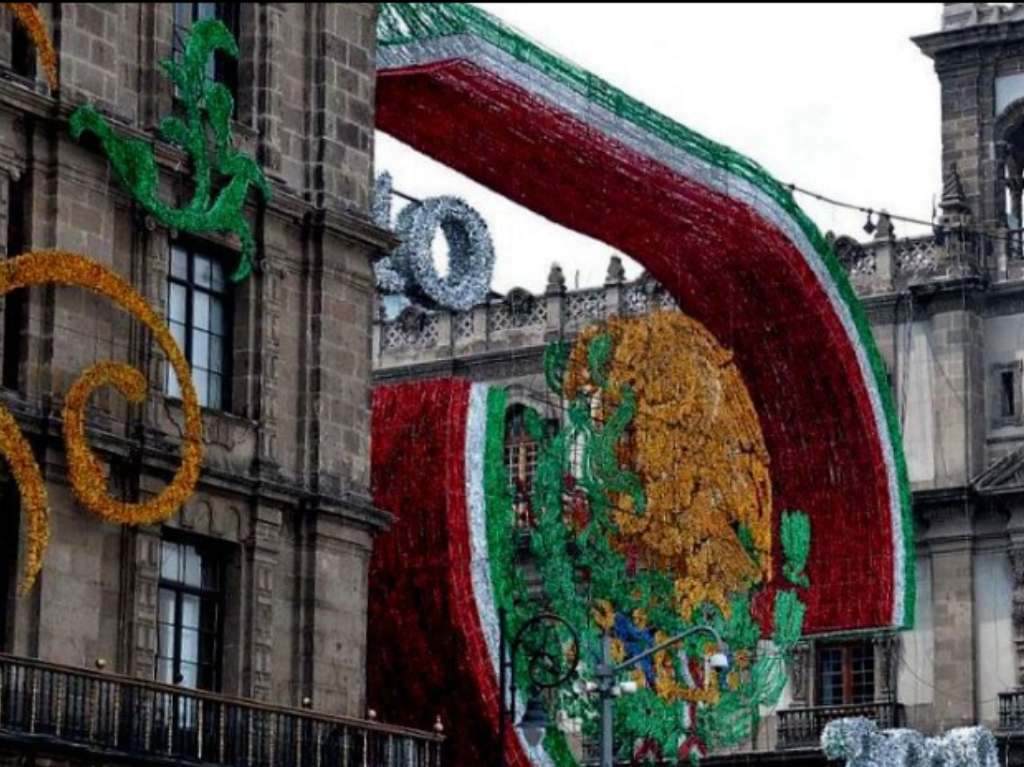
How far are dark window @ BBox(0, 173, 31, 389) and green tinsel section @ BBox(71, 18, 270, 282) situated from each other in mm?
1531

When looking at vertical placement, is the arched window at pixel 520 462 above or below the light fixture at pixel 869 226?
below

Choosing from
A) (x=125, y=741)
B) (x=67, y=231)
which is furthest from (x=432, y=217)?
(x=125, y=741)

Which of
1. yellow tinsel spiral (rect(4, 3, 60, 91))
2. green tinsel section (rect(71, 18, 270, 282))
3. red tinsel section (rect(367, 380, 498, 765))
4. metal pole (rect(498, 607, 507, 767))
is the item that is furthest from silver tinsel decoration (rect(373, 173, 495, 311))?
yellow tinsel spiral (rect(4, 3, 60, 91))

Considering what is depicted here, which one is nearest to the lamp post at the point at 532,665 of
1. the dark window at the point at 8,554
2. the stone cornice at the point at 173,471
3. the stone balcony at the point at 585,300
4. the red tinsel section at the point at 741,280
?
the stone cornice at the point at 173,471

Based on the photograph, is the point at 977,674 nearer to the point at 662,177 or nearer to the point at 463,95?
the point at 662,177

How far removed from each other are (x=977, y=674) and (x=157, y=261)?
33014 mm

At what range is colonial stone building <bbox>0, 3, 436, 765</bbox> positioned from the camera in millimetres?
41125

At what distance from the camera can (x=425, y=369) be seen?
73688mm

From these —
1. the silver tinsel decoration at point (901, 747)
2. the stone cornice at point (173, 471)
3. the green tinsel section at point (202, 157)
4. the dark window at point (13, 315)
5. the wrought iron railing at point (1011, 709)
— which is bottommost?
the silver tinsel decoration at point (901, 747)

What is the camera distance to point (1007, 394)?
242 feet

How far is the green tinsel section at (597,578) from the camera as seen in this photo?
52.1m

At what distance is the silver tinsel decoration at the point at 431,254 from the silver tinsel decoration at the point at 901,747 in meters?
14.6

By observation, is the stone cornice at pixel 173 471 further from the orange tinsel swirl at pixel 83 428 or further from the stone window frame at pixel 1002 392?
the stone window frame at pixel 1002 392

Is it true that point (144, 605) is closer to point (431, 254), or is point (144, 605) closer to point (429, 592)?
point (429, 592)
